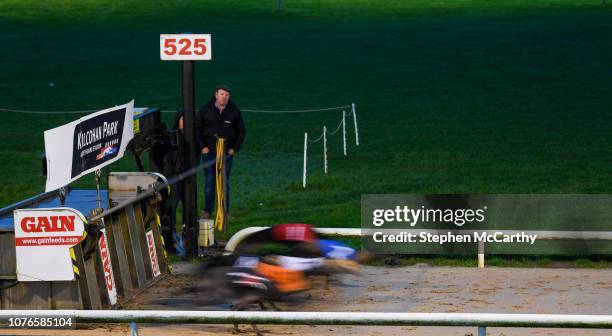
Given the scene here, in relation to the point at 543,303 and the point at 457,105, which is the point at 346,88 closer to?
the point at 457,105

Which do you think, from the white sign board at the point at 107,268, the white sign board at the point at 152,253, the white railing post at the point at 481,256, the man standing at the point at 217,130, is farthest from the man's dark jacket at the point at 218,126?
the white sign board at the point at 107,268

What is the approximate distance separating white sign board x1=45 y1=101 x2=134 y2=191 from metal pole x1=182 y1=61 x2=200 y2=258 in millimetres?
1413

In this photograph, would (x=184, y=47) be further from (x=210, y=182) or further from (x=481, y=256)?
(x=481, y=256)

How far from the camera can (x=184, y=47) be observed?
13977 millimetres

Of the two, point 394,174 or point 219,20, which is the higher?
point 219,20

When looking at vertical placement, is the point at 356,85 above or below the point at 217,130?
above

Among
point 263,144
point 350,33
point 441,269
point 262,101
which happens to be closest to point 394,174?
point 263,144

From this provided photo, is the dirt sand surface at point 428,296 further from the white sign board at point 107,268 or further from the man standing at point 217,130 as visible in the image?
the man standing at point 217,130

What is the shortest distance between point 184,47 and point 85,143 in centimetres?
292

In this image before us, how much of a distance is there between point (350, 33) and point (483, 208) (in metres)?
40.5

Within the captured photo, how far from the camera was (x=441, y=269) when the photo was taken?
44.3ft

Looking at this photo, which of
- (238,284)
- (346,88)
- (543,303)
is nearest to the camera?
(238,284)

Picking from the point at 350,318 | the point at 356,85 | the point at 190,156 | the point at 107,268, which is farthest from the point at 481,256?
the point at 356,85

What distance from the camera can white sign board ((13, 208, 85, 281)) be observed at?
10.6 metres
